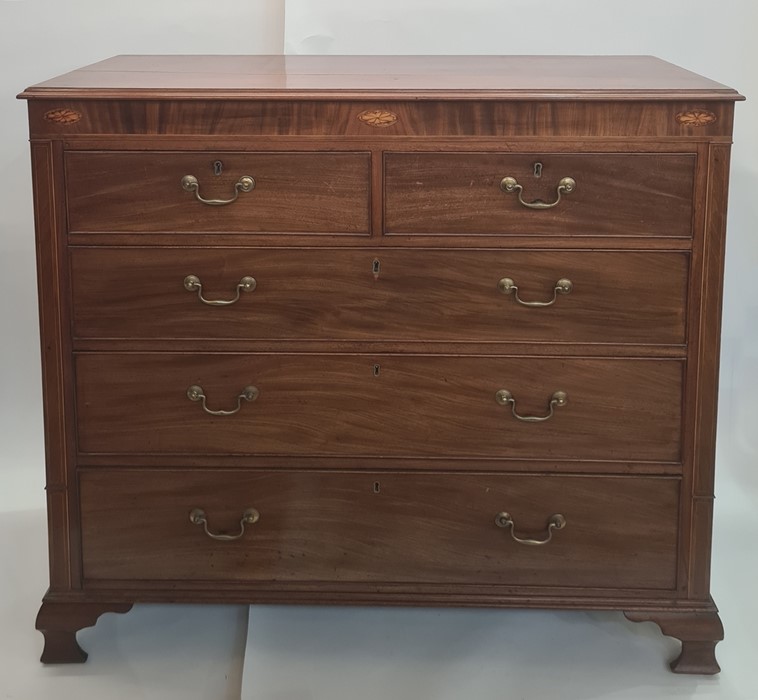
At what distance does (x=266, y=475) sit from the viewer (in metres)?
2.62

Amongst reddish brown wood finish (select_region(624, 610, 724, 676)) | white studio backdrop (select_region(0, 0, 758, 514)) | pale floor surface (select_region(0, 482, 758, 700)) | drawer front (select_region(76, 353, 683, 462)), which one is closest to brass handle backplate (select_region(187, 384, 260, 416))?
drawer front (select_region(76, 353, 683, 462))

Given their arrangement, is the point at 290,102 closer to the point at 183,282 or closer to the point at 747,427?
the point at 183,282

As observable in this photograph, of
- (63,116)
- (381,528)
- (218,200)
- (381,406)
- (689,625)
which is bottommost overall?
(689,625)

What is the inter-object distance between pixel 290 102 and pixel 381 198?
0.23 m

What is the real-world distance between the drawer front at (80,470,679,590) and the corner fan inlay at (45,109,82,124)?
0.67 metres

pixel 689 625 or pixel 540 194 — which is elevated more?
pixel 540 194

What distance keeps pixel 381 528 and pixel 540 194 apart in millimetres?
698

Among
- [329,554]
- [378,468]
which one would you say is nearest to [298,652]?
[329,554]

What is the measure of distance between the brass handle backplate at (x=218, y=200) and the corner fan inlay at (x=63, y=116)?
0.22m

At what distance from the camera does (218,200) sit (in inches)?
98.2

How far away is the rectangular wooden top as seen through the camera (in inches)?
95.9

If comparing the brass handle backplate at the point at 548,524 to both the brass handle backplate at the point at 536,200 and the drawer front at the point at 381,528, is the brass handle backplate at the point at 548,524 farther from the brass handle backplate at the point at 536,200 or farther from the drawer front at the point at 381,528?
the brass handle backplate at the point at 536,200

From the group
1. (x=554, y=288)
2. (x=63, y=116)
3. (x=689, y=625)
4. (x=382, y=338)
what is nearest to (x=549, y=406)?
(x=554, y=288)

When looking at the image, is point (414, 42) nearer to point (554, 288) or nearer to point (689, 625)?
point (554, 288)
